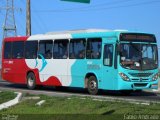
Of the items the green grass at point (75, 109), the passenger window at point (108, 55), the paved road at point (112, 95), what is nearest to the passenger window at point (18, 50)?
Answer: the paved road at point (112, 95)

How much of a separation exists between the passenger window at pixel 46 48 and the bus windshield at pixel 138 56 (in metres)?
5.54

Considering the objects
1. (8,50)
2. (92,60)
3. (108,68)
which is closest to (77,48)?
(92,60)

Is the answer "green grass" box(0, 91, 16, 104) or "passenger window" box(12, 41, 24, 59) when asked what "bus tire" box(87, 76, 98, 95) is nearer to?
"green grass" box(0, 91, 16, 104)

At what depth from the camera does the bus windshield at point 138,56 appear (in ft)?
74.0

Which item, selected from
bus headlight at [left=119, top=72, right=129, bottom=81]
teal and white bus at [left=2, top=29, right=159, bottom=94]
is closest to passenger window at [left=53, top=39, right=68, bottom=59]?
teal and white bus at [left=2, top=29, right=159, bottom=94]

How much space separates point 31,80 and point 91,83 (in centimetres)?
572

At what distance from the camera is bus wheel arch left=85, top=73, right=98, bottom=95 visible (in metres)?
23.8

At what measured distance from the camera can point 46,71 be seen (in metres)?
27.4

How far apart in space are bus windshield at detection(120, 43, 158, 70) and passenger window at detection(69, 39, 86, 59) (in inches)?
99.8

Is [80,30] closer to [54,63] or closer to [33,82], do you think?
[54,63]

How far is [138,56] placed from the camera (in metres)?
22.9

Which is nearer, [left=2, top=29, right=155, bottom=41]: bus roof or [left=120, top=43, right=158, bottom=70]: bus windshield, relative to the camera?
[left=120, top=43, right=158, bottom=70]: bus windshield

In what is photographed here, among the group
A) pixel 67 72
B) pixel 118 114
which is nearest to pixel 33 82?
pixel 67 72

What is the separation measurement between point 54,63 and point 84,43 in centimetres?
282
